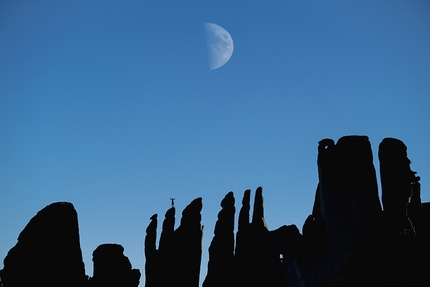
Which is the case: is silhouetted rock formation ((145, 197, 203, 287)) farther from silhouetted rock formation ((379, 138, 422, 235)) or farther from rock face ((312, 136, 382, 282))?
silhouetted rock formation ((379, 138, 422, 235))

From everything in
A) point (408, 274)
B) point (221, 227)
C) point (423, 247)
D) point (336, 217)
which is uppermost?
point (221, 227)

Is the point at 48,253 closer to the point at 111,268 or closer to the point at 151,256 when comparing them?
the point at 111,268

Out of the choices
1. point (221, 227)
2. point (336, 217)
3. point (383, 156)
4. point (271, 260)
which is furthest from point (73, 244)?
point (221, 227)

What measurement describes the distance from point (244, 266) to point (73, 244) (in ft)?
50.8

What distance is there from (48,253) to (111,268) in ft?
20.1

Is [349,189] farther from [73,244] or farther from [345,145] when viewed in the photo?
[73,244]

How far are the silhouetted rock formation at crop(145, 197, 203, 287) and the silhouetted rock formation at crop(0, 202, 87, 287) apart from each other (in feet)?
52.8

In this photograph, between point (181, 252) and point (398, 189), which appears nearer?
point (398, 189)

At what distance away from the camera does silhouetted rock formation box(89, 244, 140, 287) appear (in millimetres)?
20683

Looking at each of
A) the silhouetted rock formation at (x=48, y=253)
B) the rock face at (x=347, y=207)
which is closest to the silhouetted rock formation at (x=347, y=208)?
the rock face at (x=347, y=207)

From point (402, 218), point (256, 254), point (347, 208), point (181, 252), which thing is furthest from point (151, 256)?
point (402, 218)

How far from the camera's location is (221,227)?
33000 mm

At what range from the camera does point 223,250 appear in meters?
31.5

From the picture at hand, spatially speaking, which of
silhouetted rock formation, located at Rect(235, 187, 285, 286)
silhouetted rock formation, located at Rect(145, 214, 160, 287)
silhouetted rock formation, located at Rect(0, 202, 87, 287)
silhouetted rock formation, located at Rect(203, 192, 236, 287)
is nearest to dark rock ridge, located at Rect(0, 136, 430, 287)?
silhouetted rock formation, located at Rect(0, 202, 87, 287)
